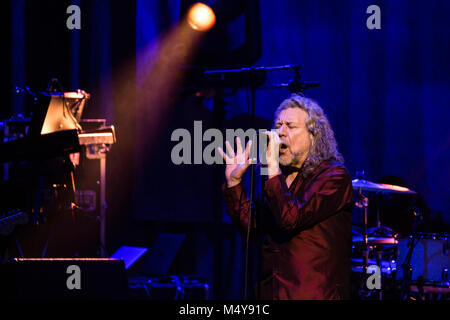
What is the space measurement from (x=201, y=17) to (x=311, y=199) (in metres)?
2.07

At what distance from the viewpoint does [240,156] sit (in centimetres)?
217

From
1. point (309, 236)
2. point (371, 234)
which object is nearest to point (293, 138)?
point (309, 236)

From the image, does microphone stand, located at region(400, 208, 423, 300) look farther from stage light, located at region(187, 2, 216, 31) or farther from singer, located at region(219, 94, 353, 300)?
stage light, located at region(187, 2, 216, 31)

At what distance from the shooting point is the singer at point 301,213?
2.14 metres

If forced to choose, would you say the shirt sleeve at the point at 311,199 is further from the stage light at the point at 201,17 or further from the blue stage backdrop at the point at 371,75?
the blue stage backdrop at the point at 371,75

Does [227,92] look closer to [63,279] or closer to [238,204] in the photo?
[238,204]

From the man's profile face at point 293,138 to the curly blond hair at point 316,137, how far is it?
26 mm

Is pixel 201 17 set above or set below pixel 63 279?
above

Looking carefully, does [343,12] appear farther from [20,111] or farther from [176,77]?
[20,111]

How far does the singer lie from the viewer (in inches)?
84.3

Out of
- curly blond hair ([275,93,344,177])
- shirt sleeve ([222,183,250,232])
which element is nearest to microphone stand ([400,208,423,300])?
curly blond hair ([275,93,344,177])

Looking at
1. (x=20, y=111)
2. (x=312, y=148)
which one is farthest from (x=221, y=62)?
(x=20, y=111)

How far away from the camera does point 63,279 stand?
2.01 metres

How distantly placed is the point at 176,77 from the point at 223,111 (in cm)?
50
